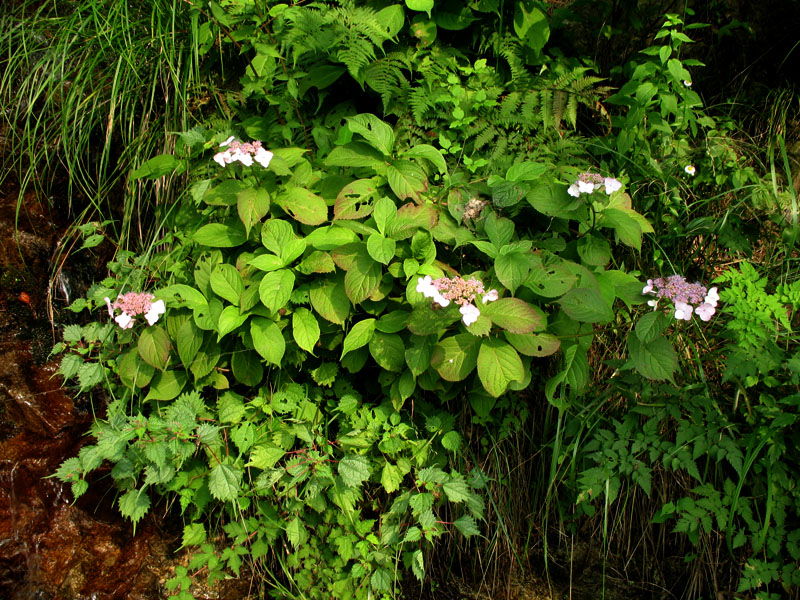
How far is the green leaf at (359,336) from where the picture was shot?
170 centimetres

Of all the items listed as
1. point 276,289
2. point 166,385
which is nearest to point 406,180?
point 276,289

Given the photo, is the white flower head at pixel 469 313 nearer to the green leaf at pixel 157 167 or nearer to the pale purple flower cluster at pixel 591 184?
the pale purple flower cluster at pixel 591 184

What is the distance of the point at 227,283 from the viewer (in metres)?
1.73

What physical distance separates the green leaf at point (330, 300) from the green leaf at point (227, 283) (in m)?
0.24

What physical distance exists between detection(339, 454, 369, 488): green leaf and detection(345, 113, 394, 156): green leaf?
104cm

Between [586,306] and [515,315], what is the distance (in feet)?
0.65

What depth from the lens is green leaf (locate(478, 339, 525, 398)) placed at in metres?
1.57

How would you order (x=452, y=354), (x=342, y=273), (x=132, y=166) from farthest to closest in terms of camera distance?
(x=132, y=166), (x=342, y=273), (x=452, y=354)

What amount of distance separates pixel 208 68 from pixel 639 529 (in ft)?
8.40

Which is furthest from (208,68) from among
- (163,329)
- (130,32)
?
(163,329)

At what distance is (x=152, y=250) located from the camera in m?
2.19

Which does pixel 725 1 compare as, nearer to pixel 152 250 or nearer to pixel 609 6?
pixel 609 6

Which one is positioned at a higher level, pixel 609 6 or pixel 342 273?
pixel 609 6

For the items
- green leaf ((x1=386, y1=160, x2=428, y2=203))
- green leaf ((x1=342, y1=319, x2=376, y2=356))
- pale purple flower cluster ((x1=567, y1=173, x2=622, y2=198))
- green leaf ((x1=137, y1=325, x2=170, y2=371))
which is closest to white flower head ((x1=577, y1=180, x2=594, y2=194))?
pale purple flower cluster ((x1=567, y1=173, x2=622, y2=198))
